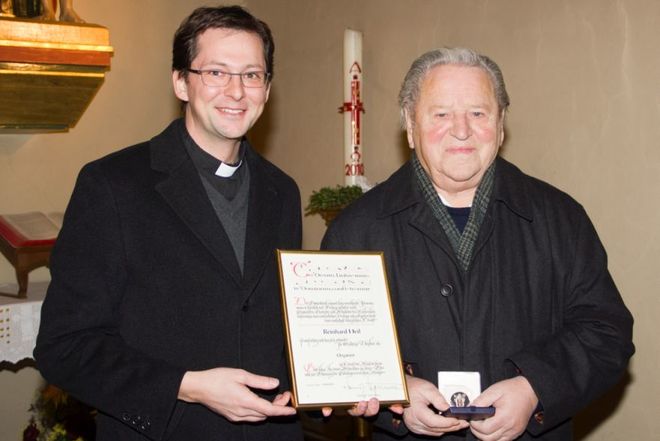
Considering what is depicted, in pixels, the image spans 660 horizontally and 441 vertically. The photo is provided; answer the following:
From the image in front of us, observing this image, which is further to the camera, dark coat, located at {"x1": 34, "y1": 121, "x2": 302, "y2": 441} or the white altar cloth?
the white altar cloth

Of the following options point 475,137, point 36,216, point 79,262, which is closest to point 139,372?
point 79,262

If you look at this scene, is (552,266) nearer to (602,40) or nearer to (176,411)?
(176,411)

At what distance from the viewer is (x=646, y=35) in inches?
126

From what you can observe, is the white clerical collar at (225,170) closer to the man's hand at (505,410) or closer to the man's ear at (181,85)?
the man's ear at (181,85)

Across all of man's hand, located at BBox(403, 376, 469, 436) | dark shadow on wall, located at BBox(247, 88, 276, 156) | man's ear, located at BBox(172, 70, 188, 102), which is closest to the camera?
man's hand, located at BBox(403, 376, 469, 436)

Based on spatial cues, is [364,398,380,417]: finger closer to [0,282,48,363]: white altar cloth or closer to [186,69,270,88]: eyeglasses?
[186,69,270,88]: eyeglasses

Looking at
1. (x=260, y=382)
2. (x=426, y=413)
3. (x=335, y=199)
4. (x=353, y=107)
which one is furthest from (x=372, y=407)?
(x=353, y=107)

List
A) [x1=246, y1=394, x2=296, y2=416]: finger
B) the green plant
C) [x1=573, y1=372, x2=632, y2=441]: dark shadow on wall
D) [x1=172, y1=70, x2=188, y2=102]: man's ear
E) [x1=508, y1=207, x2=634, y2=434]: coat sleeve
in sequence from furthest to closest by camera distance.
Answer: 1. the green plant
2. [x1=573, y1=372, x2=632, y2=441]: dark shadow on wall
3. [x1=172, y1=70, x2=188, y2=102]: man's ear
4. [x1=508, y1=207, x2=634, y2=434]: coat sleeve
5. [x1=246, y1=394, x2=296, y2=416]: finger

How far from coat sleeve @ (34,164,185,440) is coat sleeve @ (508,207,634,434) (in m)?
0.90

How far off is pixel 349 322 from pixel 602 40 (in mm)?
2030

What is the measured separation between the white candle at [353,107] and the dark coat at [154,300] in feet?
5.93

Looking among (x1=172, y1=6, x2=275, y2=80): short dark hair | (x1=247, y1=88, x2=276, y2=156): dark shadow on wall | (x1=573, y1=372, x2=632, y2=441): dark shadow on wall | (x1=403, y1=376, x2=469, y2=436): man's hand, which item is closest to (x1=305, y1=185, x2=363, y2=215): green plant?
(x1=573, y1=372, x2=632, y2=441): dark shadow on wall

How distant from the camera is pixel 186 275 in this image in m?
2.02

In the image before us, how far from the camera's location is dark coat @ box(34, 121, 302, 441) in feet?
6.19
